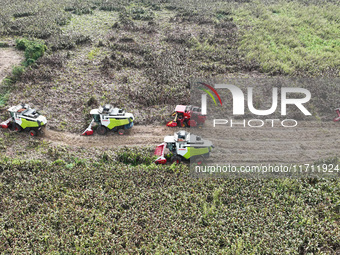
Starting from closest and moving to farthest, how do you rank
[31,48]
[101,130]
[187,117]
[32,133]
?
[32,133] → [101,130] → [187,117] → [31,48]

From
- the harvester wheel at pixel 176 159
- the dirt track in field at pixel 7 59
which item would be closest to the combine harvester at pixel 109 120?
the harvester wheel at pixel 176 159

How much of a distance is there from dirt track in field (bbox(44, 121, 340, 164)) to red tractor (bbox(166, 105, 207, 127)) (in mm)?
473

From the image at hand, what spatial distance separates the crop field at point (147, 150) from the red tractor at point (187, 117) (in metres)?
0.96

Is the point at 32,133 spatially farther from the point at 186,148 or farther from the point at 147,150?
the point at 186,148

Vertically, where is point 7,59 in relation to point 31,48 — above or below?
below

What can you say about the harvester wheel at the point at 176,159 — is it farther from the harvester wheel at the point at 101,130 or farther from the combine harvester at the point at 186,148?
the harvester wheel at the point at 101,130

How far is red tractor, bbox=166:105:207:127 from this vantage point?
17.1m

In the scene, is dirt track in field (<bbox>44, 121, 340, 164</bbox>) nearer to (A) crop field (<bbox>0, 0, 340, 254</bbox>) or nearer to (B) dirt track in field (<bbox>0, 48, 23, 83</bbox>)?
(A) crop field (<bbox>0, 0, 340, 254</bbox>)

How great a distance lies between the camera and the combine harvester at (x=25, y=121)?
51.6 ft

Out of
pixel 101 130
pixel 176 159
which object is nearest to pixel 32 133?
pixel 101 130

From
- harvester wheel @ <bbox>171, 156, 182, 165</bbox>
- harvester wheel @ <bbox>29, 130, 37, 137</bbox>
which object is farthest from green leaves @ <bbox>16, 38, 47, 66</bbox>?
harvester wheel @ <bbox>171, 156, 182, 165</bbox>

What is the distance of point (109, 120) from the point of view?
16125 millimetres

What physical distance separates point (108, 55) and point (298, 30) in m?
23.5

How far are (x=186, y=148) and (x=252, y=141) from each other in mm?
4601
